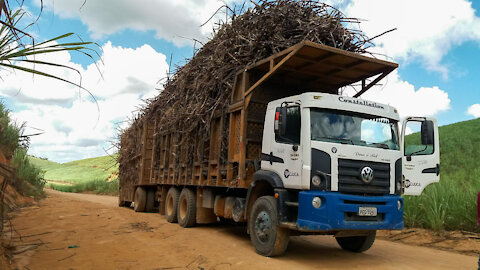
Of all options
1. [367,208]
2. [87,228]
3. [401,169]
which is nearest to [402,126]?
[401,169]

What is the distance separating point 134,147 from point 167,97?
430 centimetres

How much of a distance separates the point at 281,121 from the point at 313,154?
2.40ft

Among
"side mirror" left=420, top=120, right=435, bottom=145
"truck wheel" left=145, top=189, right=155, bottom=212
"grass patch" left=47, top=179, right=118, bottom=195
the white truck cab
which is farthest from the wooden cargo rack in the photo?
"grass patch" left=47, top=179, right=118, bottom=195

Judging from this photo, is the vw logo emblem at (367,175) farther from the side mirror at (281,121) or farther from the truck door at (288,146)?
the side mirror at (281,121)

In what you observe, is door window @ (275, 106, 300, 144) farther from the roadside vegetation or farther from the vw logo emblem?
the roadside vegetation

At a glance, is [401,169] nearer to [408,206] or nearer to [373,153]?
[373,153]

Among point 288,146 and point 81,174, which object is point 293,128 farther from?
point 81,174

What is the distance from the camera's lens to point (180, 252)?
630 cm

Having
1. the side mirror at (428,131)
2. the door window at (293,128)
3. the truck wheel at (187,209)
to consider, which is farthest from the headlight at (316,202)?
the truck wheel at (187,209)

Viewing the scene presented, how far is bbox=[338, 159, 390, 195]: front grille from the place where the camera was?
5.73 meters

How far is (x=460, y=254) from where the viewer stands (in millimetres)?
7012

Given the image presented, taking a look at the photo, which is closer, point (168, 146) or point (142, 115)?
point (168, 146)

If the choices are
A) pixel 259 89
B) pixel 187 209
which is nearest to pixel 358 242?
pixel 259 89

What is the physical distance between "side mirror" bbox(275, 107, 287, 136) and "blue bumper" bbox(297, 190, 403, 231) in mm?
1019
